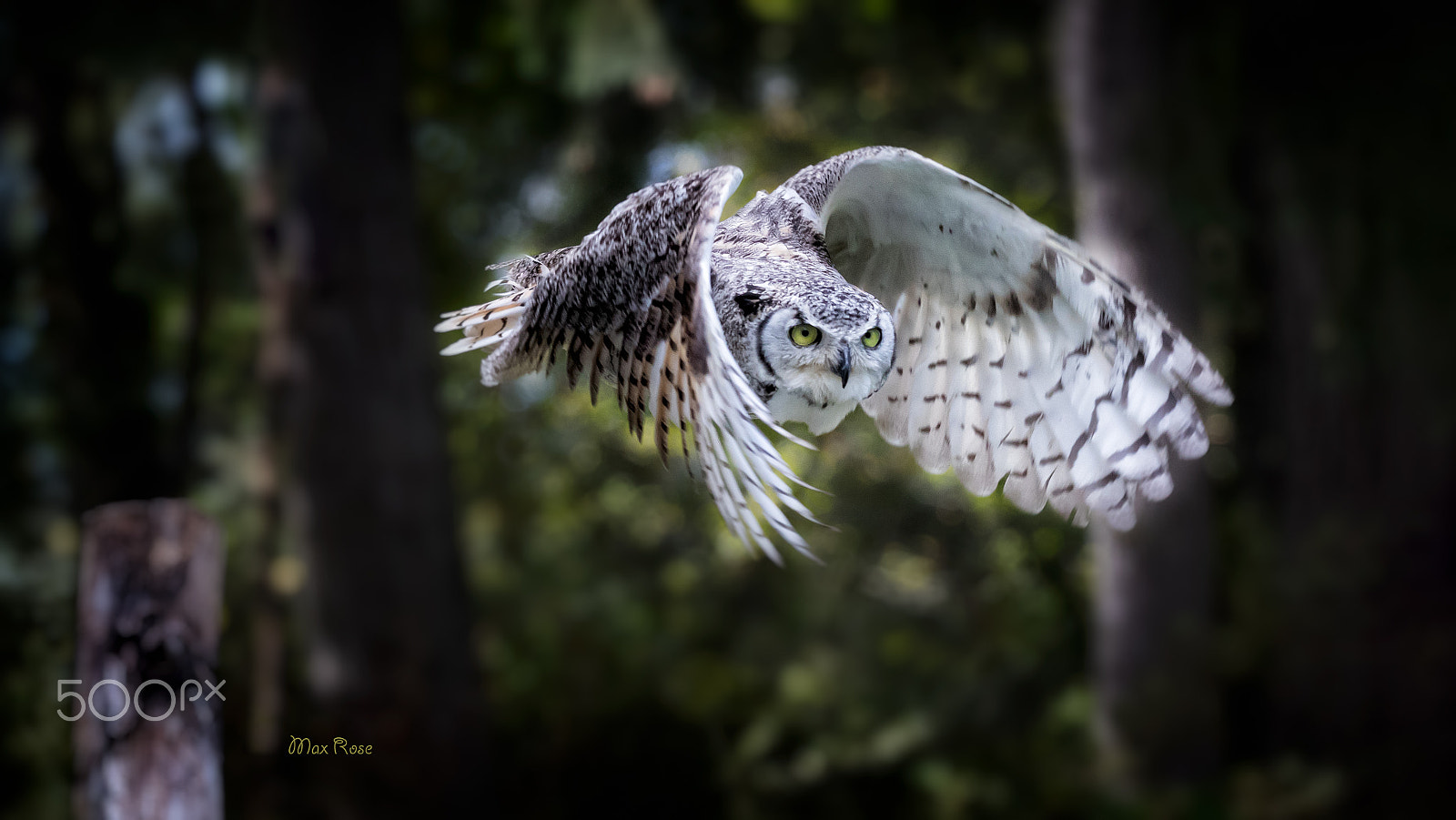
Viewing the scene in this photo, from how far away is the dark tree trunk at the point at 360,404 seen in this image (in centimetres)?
459

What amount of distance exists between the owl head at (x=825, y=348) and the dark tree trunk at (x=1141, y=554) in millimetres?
3460

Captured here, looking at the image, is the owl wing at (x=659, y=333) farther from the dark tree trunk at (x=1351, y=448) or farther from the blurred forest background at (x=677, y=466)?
the dark tree trunk at (x=1351, y=448)

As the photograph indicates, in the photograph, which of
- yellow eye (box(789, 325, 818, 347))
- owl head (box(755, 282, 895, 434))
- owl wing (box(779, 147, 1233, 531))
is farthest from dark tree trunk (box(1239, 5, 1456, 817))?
yellow eye (box(789, 325, 818, 347))

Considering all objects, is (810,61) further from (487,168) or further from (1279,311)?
(1279,311)

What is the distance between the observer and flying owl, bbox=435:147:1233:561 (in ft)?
4.85

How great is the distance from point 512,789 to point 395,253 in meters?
2.60

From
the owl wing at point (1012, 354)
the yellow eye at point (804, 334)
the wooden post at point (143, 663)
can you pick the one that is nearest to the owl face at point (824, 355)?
the yellow eye at point (804, 334)

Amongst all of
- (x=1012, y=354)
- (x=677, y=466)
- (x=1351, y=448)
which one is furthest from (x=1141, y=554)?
(x=1012, y=354)

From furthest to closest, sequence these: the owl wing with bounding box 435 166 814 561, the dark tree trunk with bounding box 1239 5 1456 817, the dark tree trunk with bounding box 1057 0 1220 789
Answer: the dark tree trunk with bounding box 1239 5 1456 817 → the dark tree trunk with bounding box 1057 0 1220 789 → the owl wing with bounding box 435 166 814 561

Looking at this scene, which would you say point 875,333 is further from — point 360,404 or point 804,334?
point 360,404

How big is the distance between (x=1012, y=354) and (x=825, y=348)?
0.58m

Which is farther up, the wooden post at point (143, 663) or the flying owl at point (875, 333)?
the flying owl at point (875, 333)

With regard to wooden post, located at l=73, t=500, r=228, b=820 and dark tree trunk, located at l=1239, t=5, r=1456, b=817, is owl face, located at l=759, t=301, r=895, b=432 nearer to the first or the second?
wooden post, located at l=73, t=500, r=228, b=820

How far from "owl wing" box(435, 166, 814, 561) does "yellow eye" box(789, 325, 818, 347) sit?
0.41 ft
